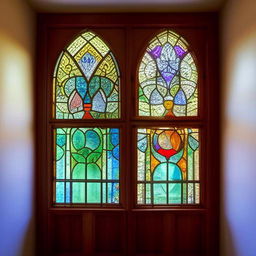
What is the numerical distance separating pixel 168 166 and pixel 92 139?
0.76 meters

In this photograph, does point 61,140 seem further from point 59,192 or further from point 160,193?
point 160,193

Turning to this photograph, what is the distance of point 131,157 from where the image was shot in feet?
9.70

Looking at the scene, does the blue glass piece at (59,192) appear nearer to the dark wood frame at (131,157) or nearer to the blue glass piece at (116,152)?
the dark wood frame at (131,157)

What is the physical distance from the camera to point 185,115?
298 centimetres

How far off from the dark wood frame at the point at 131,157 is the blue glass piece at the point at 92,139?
0.29ft

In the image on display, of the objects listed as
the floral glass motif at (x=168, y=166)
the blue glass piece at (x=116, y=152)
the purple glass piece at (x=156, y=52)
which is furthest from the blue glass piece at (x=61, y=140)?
the purple glass piece at (x=156, y=52)

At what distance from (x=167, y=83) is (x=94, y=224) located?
4.88ft

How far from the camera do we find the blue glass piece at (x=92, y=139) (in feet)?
9.78
